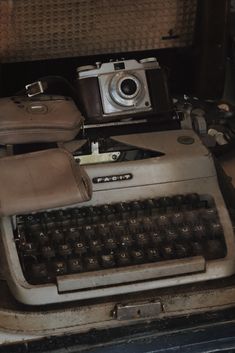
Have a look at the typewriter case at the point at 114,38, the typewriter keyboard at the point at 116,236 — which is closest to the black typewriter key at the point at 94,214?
the typewriter keyboard at the point at 116,236

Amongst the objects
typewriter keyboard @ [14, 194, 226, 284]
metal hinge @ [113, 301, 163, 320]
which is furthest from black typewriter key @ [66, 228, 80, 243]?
metal hinge @ [113, 301, 163, 320]

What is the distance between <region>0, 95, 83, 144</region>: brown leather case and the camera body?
2.7 inches

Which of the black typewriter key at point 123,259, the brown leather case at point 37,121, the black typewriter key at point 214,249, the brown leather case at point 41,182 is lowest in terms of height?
the black typewriter key at point 214,249

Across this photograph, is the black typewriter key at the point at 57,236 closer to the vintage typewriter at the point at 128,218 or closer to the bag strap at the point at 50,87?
the vintage typewriter at the point at 128,218

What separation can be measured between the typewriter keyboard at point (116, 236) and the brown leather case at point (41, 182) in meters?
0.11

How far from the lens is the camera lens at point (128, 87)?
179cm

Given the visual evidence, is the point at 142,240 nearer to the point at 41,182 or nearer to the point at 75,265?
the point at 75,265

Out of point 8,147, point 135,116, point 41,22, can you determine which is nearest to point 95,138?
point 135,116

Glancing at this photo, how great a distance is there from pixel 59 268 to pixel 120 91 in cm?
55

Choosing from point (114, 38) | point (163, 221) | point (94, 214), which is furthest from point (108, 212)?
point (114, 38)

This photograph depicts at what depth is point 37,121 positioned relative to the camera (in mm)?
1654

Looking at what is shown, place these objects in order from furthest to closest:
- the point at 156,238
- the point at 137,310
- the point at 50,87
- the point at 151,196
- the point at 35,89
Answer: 1. the point at 50,87
2. the point at 35,89
3. the point at 151,196
4. the point at 156,238
5. the point at 137,310

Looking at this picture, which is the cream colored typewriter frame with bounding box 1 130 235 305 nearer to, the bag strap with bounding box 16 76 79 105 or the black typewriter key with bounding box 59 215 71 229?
the black typewriter key with bounding box 59 215 71 229

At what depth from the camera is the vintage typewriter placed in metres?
1.49
